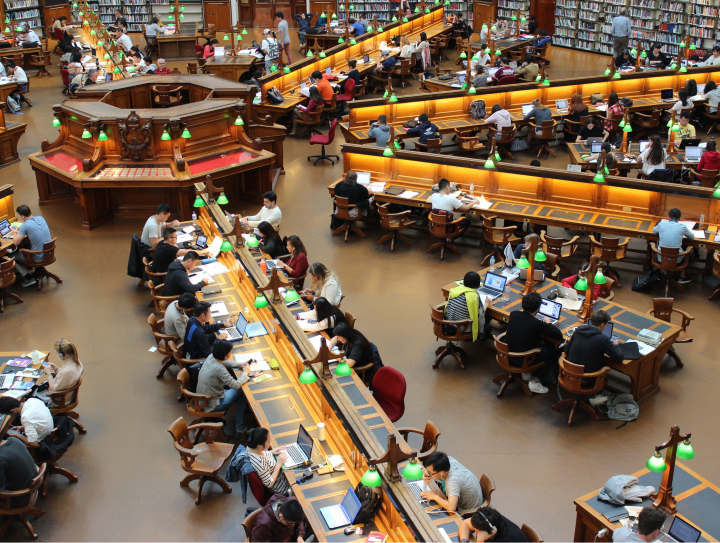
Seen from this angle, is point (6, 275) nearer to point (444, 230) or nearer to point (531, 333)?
point (444, 230)

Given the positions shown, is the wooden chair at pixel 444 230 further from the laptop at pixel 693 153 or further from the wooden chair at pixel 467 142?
the laptop at pixel 693 153

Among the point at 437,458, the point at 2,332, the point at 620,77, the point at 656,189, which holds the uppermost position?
the point at 620,77

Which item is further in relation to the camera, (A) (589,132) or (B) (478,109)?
(B) (478,109)

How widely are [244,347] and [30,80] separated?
1674cm

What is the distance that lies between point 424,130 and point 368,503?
930 centimetres

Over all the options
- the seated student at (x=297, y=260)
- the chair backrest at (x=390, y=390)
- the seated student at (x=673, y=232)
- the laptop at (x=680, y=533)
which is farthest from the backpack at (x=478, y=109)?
the laptop at (x=680, y=533)

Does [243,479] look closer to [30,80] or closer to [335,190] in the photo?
[335,190]

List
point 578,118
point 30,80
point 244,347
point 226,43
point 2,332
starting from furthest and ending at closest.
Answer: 1. point 226,43
2. point 30,80
3. point 578,118
4. point 2,332
5. point 244,347

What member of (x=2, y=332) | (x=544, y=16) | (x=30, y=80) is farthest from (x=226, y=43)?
(x=2, y=332)

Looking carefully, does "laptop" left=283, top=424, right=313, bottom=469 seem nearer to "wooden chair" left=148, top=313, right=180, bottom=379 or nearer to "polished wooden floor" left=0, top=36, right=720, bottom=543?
"polished wooden floor" left=0, top=36, right=720, bottom=543

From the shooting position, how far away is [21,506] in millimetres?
6117

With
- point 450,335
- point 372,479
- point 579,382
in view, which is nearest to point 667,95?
point 450,335

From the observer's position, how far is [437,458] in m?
5.54

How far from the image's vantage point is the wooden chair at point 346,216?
1128 centimetres
